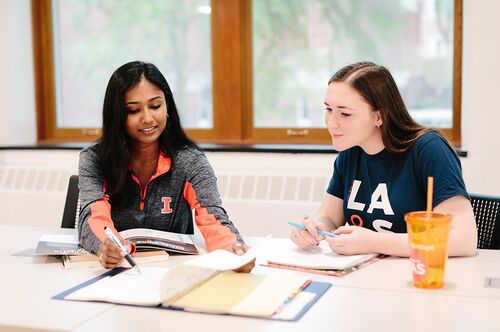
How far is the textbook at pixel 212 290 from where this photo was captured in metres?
1.32

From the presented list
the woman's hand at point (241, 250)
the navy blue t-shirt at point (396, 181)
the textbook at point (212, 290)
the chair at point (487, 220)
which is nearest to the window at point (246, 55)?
the chair at point (487, 220)

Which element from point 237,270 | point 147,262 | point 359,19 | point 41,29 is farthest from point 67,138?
point 237,270

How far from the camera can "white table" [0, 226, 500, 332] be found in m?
1.23

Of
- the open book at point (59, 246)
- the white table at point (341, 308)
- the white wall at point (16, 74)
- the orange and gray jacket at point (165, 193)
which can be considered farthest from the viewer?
the white wall at point (16, 74)

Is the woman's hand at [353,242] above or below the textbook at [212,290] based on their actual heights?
above

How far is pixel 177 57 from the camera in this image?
3.68 m

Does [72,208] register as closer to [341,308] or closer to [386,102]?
[386,102]

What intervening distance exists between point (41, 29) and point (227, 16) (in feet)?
3.90

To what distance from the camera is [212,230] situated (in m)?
1.93

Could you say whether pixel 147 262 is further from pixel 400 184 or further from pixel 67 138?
pixel 67 138

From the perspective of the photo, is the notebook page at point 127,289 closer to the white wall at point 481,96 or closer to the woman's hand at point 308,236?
the woman's hand at point 308,236

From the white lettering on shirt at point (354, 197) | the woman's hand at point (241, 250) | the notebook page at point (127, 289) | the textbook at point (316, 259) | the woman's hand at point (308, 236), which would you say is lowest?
the notebook page at point (127, 289)

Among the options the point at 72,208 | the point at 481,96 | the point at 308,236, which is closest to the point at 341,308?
the point at 308,236

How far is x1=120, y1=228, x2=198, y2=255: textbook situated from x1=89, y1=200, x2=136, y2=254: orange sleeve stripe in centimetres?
3
